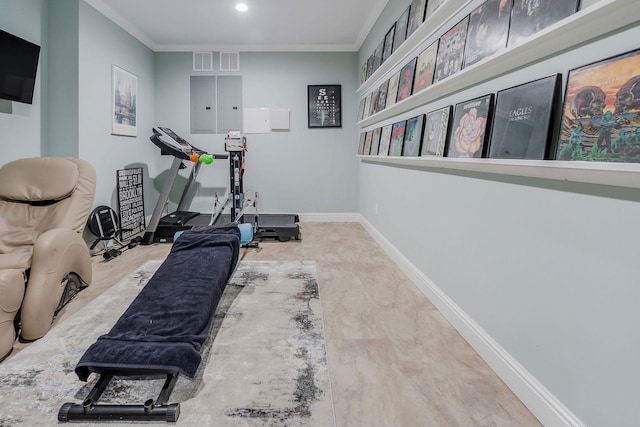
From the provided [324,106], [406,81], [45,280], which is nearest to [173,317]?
[45,280]

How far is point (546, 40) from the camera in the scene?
52.7 inches

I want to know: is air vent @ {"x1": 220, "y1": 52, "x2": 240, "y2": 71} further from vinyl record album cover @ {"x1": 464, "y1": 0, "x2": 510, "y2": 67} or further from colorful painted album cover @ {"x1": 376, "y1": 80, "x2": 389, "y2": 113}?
vinyl record album cover @ {"x1": 464, "y1": 0, "x2": 510, "y2": 67}

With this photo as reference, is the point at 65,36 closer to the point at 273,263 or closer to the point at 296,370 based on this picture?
the point at 273,263

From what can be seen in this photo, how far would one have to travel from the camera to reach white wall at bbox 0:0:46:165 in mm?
3042

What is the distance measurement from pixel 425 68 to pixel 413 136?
52 cm

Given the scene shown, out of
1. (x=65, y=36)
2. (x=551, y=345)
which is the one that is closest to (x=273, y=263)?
(x=551, y=345)

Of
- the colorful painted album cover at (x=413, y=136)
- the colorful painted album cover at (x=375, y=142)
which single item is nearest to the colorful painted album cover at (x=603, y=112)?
the colorful painted album cover at (x=413, y=136)

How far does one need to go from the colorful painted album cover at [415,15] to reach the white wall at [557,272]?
0.86 meters

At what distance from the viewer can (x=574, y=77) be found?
126 cm

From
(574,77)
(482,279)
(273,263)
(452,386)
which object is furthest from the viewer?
(273,263)

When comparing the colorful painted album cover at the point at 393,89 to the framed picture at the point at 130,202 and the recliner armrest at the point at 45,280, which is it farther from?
the framed picture at the point at 130,202

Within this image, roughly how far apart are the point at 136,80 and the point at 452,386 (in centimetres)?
516

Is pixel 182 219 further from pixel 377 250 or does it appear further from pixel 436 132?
pixel 436 132

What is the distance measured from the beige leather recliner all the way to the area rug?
7.1 inches
